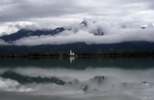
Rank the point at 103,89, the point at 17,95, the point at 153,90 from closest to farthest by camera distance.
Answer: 1. the point at 17,95
2. the point at 153,90
3. the point at 103,89

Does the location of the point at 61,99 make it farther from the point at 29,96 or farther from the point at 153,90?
the point at 153,90

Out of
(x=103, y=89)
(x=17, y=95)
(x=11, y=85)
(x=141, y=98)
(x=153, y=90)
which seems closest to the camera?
(x=141, y=98)

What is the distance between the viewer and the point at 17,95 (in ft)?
127

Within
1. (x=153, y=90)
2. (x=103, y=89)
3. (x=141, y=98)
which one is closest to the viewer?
(x=141, y=98)

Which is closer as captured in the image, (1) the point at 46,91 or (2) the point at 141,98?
(2) the point at 141,98

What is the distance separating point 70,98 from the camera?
36875 millimetres

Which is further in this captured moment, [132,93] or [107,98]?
[132,93]

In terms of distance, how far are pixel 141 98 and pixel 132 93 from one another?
401cm

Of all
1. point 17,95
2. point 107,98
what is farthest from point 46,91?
point 107,98

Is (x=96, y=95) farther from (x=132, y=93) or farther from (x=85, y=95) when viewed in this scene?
(x=132, y=93)

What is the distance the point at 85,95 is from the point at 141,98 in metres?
5.22

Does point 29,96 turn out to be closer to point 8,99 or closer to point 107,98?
point 8,99

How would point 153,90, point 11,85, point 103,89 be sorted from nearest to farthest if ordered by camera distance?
1. point 153,90
2. point 103,89
3. point 11,85

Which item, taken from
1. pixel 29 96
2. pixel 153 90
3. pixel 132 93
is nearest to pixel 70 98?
pixel 29 96
